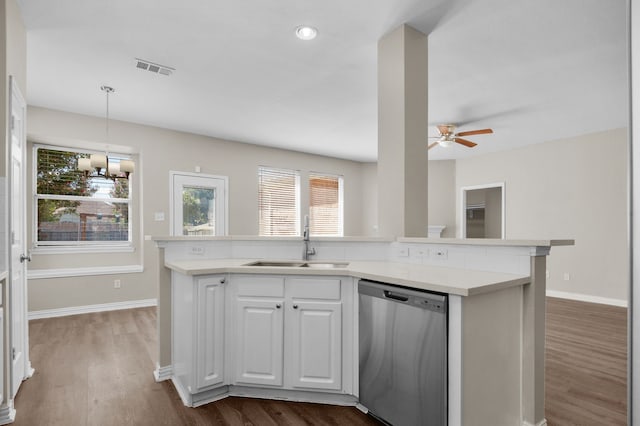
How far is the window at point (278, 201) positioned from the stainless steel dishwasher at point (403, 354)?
4.59 m

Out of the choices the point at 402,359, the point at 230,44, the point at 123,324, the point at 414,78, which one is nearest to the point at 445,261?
the point at 402,359

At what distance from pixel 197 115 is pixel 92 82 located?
129 centimetres

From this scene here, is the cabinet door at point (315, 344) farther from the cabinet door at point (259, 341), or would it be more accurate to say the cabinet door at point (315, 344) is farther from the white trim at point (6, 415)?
the white trim at point (6, 415)

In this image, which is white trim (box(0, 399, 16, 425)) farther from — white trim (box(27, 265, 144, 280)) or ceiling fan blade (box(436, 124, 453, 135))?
ceiling fan blade (box(436, 124, 453, 135))

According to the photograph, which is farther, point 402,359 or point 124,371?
point 124,371

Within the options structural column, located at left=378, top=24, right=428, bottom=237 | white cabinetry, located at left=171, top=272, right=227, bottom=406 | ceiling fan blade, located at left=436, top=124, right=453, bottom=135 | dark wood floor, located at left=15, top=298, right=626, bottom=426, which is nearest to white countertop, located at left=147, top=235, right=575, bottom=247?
structural column, located at left=378, top=24, right=428, bottom=237

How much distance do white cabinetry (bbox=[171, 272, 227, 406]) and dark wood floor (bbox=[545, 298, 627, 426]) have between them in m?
2.09

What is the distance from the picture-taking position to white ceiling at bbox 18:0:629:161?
2506mm

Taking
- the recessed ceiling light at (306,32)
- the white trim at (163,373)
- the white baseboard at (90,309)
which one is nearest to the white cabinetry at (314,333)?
the white trim at (163,373)

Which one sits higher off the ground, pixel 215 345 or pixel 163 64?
pixel 163 64

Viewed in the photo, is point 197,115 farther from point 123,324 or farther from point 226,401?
point 226,401

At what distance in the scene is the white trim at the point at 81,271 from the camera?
4.47 meters

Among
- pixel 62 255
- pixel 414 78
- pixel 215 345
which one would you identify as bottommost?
pixel 215 345

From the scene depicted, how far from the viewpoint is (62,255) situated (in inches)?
187
